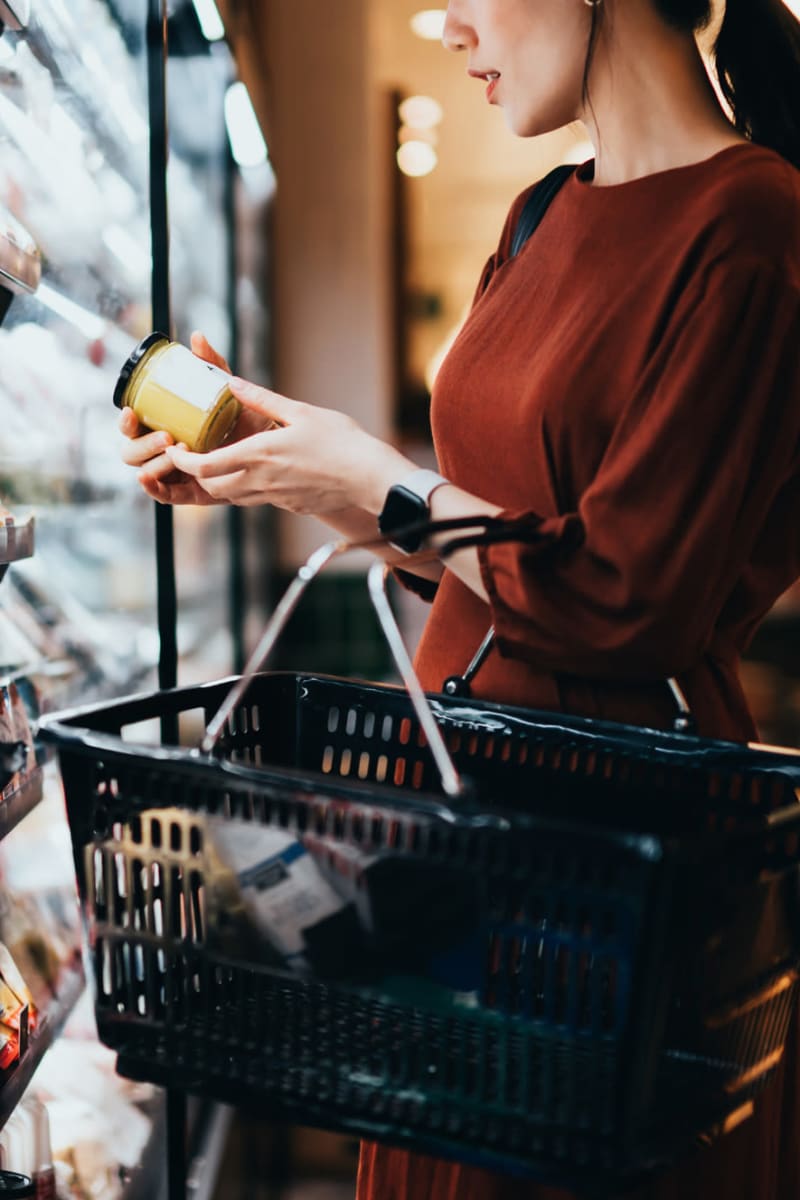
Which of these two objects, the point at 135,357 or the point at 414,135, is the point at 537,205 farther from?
the point at 414,135

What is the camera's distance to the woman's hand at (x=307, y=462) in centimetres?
96

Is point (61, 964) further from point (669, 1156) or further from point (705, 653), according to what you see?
point (669, 1156)

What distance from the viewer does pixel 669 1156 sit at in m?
0.70

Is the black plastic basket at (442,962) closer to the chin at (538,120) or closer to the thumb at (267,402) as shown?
the thumb at (267,402)

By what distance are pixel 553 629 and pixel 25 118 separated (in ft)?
3.70

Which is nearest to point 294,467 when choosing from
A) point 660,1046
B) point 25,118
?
point 660,1046

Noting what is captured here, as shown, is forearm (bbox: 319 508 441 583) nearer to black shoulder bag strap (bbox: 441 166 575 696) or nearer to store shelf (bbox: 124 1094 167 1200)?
black shoulder bag strap (bbox: 441 166 575 696)

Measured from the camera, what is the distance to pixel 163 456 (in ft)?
3.65

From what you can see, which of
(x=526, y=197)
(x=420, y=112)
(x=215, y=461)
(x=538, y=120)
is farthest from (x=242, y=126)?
(x=420, y=112)

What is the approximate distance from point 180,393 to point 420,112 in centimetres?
450

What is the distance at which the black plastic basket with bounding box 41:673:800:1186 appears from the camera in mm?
656

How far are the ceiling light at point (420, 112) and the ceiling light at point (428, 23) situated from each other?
0.81 ft

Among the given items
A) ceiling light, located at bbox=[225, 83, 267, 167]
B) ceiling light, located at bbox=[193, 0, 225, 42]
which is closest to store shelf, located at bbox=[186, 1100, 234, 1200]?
ceiling light, located at bbox=[193, 0, 225, 42]

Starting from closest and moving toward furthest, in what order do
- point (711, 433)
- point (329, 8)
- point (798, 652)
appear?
point (711, 433)
point (329, 8)
point (798, 652)
